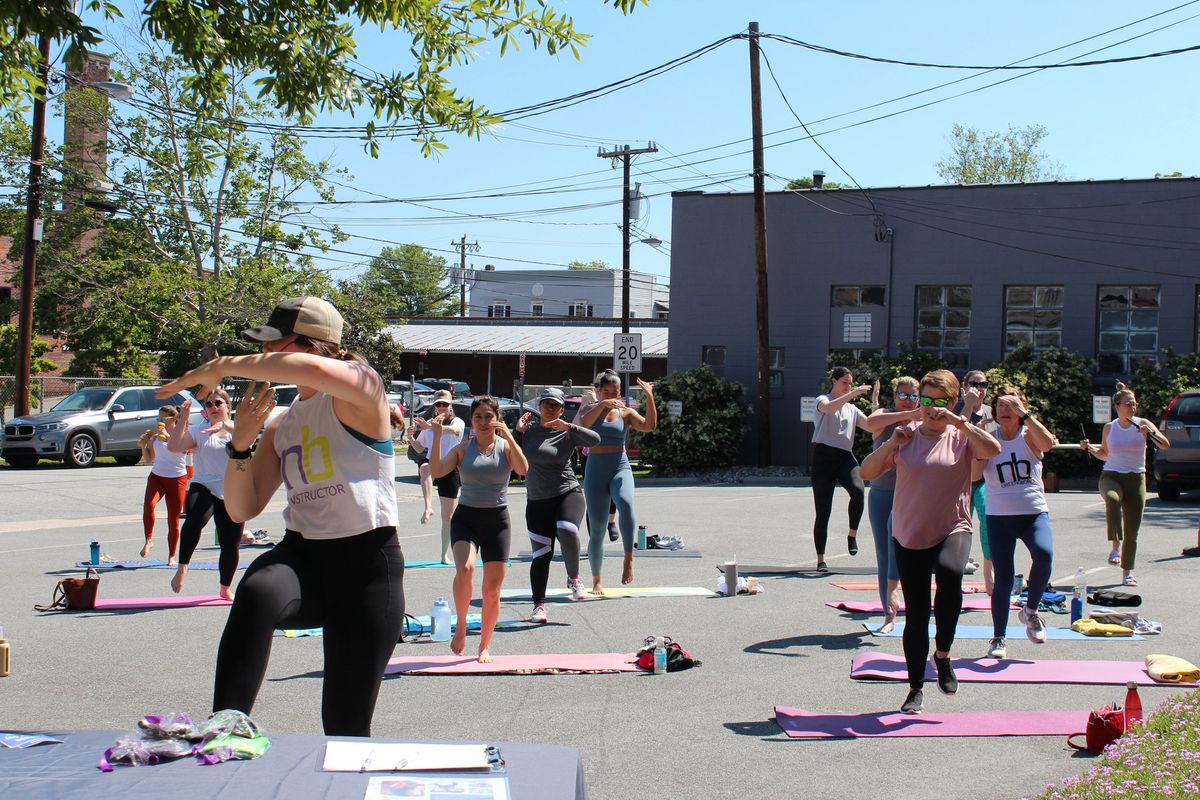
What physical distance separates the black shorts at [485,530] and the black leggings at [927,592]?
8.98ft

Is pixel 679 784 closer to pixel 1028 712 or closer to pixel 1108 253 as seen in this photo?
pixel 1028 712

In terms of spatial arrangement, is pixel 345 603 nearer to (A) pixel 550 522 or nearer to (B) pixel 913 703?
(B) pixel 913 703

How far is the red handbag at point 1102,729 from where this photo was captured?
19.2 ft

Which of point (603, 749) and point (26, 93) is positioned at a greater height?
point (26, 93)

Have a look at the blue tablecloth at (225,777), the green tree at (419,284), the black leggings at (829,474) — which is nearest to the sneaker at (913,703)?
the blue tablecloth at (225,777)

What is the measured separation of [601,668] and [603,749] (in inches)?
72.6

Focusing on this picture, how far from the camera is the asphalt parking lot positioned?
18.8 ft

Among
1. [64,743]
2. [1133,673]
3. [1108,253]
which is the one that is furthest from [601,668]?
[1108,253]

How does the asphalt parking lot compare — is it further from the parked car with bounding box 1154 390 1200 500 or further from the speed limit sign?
the speed limit sign

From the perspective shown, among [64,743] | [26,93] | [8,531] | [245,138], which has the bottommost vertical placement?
[8,531]

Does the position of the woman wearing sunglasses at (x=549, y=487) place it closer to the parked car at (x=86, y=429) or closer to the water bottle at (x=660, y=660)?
the water bottle at (x=660, y=660)

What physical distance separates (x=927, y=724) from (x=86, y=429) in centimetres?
2376

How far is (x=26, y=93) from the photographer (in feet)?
25.2

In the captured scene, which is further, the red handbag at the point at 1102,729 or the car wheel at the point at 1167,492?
the car wheel at the point at 1167,492
